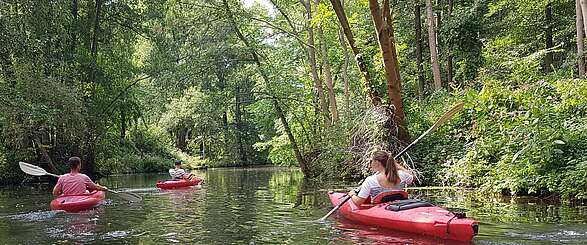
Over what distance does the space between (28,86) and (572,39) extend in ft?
57.4

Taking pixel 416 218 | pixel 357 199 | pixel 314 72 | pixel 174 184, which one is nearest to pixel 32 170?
pixel 174 184

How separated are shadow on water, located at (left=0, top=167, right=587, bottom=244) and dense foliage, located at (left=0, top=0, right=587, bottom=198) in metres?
1.13

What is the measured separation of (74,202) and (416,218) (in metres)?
6.29

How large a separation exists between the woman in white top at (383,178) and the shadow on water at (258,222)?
503mm

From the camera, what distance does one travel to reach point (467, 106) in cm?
1209

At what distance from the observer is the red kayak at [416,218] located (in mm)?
6027

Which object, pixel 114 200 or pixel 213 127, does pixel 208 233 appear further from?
pixel 213 127

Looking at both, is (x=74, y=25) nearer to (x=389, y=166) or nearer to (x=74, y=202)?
(x=74, y=202)

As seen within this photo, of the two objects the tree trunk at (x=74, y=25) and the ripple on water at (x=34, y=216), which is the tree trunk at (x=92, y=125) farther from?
the ripple on water at (x=34, y=216)

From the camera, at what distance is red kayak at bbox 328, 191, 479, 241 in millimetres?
6027

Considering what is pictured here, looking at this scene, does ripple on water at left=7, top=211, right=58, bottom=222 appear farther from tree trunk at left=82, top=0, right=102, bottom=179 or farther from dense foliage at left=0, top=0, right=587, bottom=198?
tree trunk at left=82, top=0, right=102, bottom=179

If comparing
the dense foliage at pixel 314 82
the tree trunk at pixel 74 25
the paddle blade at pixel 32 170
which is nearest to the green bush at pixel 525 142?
the dense foliage at pixel 314 82

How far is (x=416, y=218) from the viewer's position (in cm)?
660

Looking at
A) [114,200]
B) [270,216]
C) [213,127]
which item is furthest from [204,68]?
[213,127]
